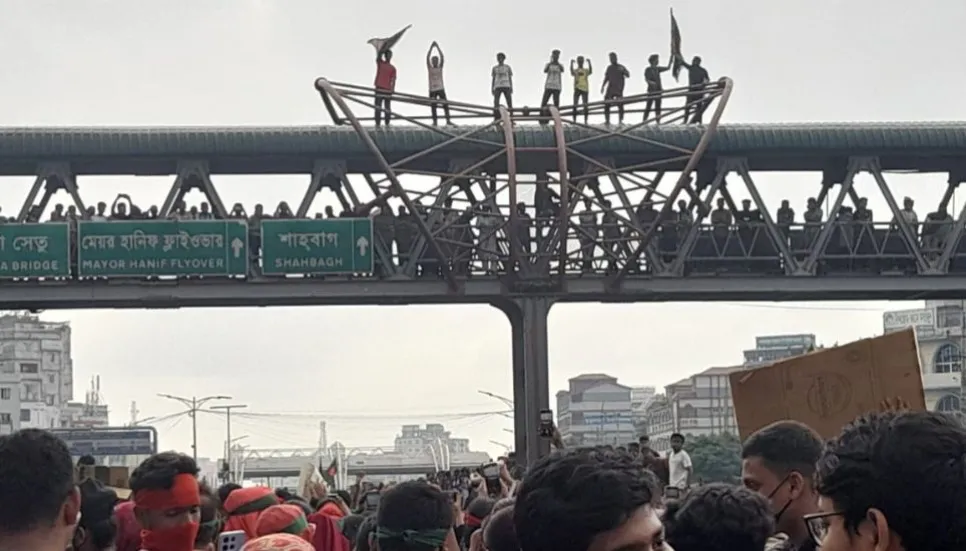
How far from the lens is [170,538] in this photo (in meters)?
5.98

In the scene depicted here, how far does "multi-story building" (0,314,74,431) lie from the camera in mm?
128375

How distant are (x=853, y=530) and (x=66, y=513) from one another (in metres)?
2.30

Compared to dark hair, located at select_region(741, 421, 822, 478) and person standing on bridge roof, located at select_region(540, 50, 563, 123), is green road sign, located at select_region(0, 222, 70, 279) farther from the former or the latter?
dark hair, located at select_region(741, 421, 822, 478)

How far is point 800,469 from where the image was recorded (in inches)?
242

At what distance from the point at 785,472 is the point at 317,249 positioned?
75.1 ft

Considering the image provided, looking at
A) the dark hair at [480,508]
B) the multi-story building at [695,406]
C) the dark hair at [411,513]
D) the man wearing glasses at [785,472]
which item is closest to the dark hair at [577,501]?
the dark hair at [411,513]

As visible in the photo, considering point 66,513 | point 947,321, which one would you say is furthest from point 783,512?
point 947,321

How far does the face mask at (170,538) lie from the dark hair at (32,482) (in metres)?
1.33

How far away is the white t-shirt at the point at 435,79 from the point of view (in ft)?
93.7

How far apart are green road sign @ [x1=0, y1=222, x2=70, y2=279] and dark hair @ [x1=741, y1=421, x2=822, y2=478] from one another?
23.8 meters

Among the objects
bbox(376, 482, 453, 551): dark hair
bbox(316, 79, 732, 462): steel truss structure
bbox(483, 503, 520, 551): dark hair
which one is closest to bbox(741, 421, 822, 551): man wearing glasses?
bbox(483, 503, 520, 551): dark hair

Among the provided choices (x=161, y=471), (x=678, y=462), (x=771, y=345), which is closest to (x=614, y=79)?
(x=678, y=462)

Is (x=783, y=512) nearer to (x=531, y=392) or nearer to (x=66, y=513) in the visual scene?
(x=66, y=513)

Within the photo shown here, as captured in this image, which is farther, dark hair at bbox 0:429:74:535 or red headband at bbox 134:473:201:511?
red headband at bbox 134:473:201:511
